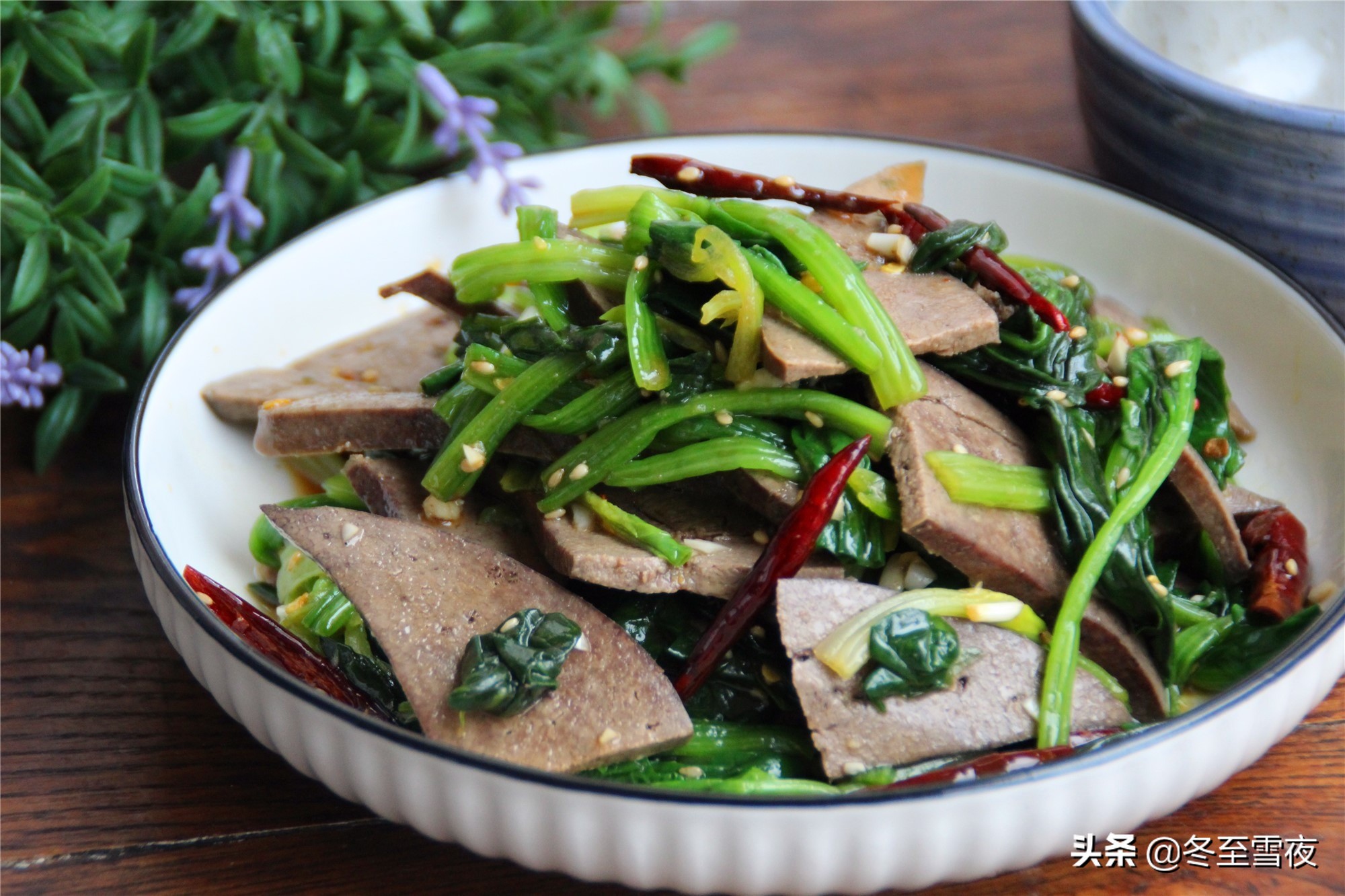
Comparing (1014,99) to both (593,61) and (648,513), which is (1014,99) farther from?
(648,513)

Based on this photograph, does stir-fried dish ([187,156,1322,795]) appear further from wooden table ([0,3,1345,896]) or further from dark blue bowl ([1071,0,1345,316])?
dark blue bowl ([1071,0,1345,316])

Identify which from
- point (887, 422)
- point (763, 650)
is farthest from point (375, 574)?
point (887, 422)

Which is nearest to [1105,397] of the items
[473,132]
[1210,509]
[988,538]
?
[1210,509]

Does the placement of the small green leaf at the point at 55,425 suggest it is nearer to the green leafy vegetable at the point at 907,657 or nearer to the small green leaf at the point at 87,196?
the small green leaf at the point at 87,196

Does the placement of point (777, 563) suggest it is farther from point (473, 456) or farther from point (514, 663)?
Result: point (473, 456)

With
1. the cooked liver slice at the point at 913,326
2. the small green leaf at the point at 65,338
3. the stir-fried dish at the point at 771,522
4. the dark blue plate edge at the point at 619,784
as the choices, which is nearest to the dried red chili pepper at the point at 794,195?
the stir-fried dish at the point at 771,522

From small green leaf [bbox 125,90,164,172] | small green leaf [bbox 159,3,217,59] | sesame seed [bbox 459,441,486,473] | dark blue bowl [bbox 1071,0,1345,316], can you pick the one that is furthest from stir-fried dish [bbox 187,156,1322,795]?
small green leaf [bbox 159,3,217,59]
